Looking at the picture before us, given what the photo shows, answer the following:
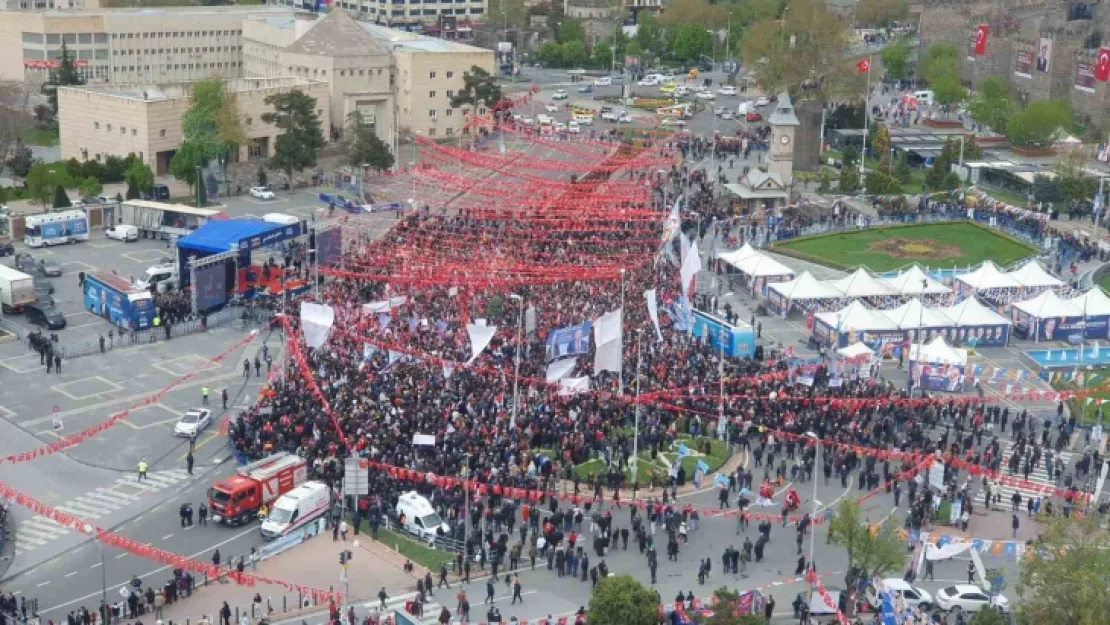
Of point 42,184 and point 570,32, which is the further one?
point 570,32

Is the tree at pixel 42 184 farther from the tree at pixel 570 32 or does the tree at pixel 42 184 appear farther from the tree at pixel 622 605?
the tree at pixel 570 32

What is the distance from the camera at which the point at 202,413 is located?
158 feet

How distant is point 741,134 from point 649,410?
53570 millimetres

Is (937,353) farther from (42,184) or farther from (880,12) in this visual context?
(880,12)

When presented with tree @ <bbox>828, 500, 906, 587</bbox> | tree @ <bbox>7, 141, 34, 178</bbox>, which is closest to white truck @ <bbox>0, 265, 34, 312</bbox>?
tree @ <bbox>7, 141, 34, 178</bbox>

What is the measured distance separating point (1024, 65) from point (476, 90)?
37.1m

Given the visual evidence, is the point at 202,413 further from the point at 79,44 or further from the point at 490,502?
the point at 79,44

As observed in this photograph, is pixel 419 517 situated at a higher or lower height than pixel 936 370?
lower

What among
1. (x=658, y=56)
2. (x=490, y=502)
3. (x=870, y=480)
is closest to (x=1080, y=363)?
(x=870, y=480)

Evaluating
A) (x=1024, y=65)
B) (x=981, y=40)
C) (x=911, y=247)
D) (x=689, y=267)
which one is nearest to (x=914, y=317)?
(x=689, y=267)

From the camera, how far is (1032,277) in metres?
62.5

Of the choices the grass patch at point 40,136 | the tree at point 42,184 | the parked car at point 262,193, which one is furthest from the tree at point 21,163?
the parked car at point 262,193

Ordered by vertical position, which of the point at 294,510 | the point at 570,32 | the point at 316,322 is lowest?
the point at 294,510

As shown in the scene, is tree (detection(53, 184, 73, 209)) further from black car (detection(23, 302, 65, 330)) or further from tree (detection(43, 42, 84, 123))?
tree (detection(43, 42, 84, 123))
